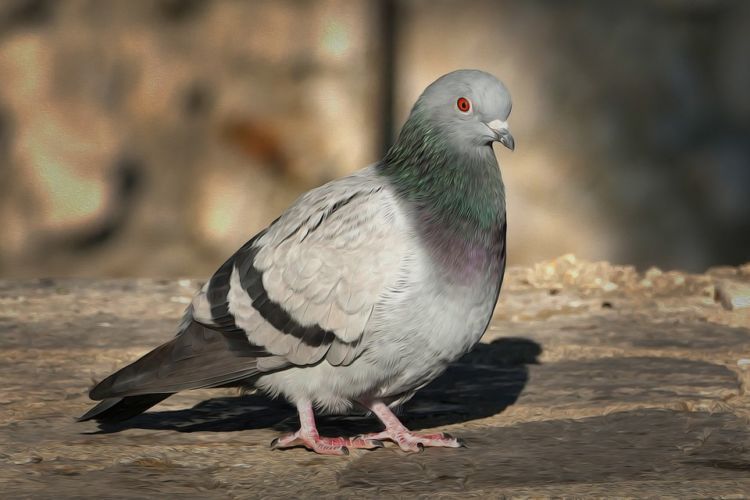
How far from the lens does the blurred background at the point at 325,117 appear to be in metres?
6.15

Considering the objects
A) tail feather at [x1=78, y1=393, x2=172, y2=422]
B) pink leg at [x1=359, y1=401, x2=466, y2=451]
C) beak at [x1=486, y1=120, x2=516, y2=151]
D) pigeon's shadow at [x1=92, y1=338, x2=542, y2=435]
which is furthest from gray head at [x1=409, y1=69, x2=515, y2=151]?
tail feather at [x1=78, y1=393, x2=172, y2=422]

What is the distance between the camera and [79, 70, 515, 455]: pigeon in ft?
10.8

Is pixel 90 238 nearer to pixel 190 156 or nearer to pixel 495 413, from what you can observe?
pixel 190 156

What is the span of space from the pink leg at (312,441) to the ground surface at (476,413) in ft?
0.09

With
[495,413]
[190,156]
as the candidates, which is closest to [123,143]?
[190,156]

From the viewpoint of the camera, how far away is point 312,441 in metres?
3.40

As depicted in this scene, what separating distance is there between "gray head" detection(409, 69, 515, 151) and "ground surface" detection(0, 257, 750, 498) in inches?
32.3

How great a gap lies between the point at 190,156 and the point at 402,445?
10.1 feet

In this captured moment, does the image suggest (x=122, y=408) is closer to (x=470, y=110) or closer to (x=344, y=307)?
(x=344, y=307)

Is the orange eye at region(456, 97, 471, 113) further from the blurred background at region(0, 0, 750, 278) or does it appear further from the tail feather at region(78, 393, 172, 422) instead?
the blurred background at region(0, 0, 750, 278)

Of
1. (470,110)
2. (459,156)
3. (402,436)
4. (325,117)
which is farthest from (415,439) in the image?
(325,117)

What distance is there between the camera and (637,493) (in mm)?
3008

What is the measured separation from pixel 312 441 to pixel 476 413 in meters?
0.64

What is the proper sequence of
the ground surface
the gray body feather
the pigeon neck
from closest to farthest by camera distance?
the ground surface, the gray body feather, the pigeon neck
